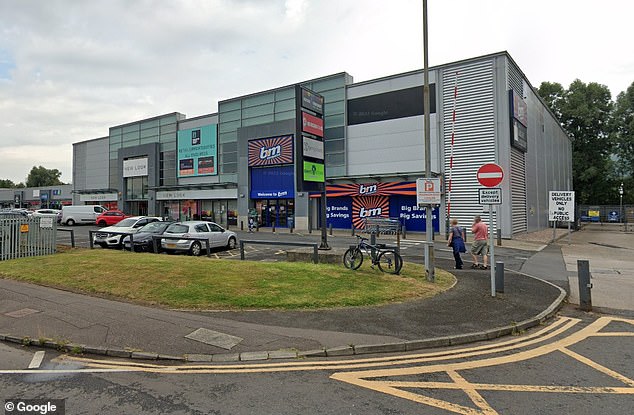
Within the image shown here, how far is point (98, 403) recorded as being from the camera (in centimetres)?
386

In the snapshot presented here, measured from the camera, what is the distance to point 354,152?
98.8 ft

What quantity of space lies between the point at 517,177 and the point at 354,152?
1158 centimetres

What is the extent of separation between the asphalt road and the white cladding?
2220 centimetres

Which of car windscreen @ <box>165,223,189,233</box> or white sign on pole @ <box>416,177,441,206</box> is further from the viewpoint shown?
car windscreen @ <box>165,223,189,233</box>

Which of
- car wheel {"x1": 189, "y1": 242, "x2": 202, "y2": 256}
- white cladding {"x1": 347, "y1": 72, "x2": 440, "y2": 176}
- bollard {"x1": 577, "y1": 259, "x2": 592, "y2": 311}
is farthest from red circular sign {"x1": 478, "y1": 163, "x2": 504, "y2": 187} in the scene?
white cladding {"x1": 347, "y1": 72, "x2": 440, "y2": 176}

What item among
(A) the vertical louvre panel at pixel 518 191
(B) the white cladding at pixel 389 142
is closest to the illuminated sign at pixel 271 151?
(B) the white cladding at pixel 389 142

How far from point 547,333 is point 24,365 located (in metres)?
7.64

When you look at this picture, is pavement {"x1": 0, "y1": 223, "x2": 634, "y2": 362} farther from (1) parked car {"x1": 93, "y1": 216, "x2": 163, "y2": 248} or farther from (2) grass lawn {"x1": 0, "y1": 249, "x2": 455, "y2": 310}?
(1) parked car {"x1": 93, "y1": 216, "x2": 163, "y2": 248}

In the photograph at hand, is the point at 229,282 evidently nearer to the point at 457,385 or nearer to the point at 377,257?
the point at 377,257

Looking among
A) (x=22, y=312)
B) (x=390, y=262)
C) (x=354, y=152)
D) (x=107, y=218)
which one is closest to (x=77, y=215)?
(x=107, y=218)

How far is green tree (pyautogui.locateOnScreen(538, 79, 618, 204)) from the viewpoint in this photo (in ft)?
170

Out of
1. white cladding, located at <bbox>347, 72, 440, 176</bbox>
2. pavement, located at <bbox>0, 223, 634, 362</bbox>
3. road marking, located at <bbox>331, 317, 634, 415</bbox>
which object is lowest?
road marking, located at <bbox>331, 317, 634, 415</bbox>

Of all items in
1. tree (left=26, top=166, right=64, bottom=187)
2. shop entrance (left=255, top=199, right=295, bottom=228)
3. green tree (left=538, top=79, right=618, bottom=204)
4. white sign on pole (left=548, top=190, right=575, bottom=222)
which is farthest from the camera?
tree (left=26, top=166, right=64, bottom=187)

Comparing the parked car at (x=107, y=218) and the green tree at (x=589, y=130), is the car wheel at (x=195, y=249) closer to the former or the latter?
the parked car at (x=107, y=218)
